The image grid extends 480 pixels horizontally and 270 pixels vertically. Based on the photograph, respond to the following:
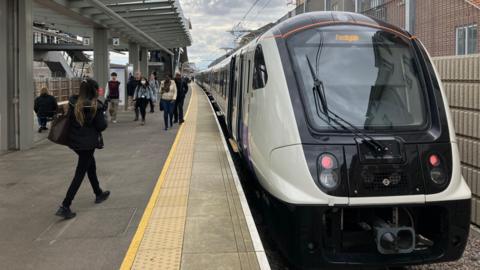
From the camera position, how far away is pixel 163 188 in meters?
6.88

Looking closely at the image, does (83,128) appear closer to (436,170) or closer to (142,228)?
(142,228)

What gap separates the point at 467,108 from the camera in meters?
6.29

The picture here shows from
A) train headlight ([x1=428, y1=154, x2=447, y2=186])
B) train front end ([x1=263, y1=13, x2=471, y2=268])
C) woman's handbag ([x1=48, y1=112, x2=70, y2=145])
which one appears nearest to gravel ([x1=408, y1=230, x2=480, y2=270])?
train front end ([x1=263, y1=13, x2=471, y2=268])

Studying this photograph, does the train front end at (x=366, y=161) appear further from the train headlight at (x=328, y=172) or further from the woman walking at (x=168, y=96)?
the woman walking at (x=168, y=96)

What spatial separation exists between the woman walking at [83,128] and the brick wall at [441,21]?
452 centimetres

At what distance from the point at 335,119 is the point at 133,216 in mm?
2653

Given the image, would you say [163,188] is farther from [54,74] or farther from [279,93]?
[54,74]

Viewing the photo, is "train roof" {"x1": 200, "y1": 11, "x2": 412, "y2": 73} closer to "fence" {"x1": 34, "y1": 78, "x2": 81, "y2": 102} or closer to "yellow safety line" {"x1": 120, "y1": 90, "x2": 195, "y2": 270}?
"yellow safety line" {"x1": 120, "y1": 90, "x2": 195, "y2": 270}

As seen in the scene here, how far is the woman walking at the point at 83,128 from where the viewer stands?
18.9 ft

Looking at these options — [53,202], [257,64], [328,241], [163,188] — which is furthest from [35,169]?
[328,241]

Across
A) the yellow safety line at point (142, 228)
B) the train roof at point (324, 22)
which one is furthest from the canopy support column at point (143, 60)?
the train roof at point (324, 22)

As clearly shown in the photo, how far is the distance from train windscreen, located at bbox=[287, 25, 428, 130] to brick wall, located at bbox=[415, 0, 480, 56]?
1.73 metres

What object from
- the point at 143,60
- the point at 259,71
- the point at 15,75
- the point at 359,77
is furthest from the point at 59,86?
the point at 359,77

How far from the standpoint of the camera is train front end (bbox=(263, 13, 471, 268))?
4152mm
